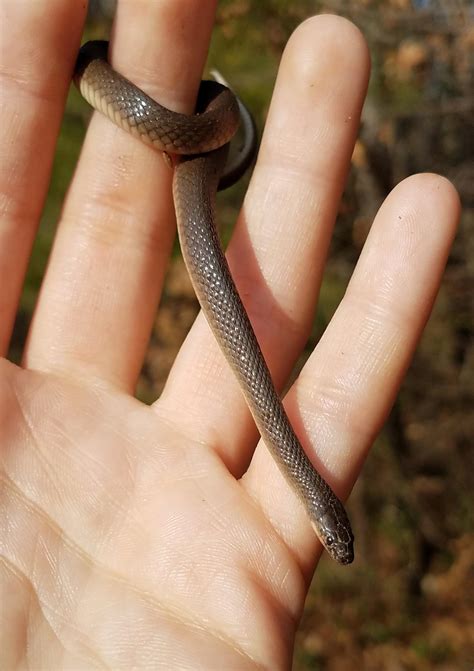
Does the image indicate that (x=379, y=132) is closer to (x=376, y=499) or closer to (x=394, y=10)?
(x=394, y=10)

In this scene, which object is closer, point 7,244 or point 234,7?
point 7,244

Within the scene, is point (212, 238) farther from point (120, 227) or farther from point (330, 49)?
point (330, 49)

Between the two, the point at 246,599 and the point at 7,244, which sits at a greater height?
the point at 7,244

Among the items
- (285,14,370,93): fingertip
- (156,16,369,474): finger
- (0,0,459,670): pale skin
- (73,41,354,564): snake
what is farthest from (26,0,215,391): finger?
(285,14,370,93): fingertip

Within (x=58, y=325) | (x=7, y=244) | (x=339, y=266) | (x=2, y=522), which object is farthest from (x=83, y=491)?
(x=339, y=266)

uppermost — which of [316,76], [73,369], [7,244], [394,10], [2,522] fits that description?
[394,10]

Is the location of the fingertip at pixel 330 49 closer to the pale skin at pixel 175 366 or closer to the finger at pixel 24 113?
the pale skin at pixel 175 366

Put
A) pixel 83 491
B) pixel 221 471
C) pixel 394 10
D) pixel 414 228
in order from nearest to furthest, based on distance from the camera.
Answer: pixel 83 491
pixel 221 471
pixel 414 228
pixel 394 10

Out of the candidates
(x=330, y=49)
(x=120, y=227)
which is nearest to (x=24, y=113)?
(x=120, y=227)
